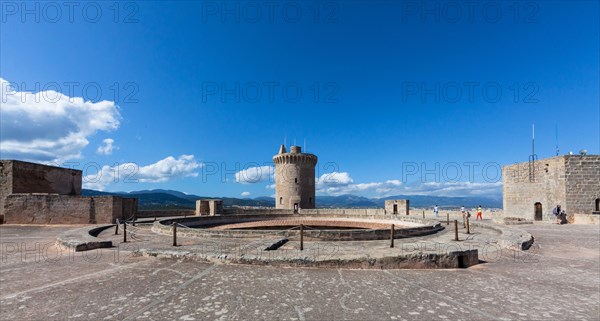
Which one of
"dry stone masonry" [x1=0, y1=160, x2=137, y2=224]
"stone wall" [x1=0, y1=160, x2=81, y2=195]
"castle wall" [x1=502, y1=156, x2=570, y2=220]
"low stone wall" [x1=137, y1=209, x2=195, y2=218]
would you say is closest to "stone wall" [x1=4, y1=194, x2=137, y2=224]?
"dry stone masonry" [x1=0, y1=160, x2=137, y2=224]

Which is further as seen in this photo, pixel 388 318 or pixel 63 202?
pixel 63 202

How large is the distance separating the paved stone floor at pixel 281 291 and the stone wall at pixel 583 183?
751 inches

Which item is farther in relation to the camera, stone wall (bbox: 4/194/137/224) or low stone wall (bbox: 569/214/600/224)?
low stone wall (bbox: 569/214/600/224)

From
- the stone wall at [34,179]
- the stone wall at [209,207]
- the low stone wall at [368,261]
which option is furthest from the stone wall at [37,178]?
the low stone wall at [368,261]

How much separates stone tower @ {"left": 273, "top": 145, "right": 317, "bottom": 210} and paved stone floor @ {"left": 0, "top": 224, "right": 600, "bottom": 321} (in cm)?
2971

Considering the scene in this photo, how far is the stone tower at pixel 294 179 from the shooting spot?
37.0 metres

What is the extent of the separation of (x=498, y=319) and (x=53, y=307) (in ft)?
20.8

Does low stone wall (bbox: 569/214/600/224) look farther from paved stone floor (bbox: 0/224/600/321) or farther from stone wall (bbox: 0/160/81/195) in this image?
stone wall (bbox: 0/160/81/195)

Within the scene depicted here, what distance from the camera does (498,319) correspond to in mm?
4027

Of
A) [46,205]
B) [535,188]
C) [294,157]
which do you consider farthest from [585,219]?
[46,205]

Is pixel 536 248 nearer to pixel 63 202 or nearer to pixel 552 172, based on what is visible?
pixel 552 172

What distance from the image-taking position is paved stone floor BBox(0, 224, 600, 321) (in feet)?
13.5

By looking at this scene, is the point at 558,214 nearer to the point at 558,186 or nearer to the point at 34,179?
the point at 558,186

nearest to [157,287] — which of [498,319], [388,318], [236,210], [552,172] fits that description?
[388,318]
